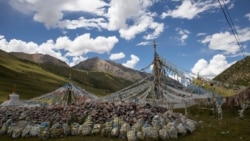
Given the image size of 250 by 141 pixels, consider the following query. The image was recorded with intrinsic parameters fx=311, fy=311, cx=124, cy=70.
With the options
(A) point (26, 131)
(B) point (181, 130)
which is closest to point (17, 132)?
(A) point (26, 131)

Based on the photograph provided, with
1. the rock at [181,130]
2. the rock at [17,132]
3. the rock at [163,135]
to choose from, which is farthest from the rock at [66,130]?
the rock at [181,130]

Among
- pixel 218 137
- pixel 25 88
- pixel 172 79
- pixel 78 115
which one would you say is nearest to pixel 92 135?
pixel 78 115

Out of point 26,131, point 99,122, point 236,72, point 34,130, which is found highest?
point 236,72

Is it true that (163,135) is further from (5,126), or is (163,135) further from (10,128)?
(5,126)

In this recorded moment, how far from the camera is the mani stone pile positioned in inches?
883

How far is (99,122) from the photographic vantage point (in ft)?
81.7

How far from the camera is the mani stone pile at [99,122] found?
22438mm

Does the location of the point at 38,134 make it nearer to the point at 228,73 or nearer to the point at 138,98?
Answer: the point at 138,98

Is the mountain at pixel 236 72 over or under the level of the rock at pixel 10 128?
over

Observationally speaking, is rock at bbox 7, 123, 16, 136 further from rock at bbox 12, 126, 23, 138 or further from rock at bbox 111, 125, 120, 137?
rock at bbox 111, 125, 120, 137

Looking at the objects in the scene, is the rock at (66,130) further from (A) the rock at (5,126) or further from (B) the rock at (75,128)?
(A) the rock at (5,126)

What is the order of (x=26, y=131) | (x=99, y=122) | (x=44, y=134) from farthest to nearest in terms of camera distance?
(x=26, y=131), (x=99, y=122), (x=44, y=134)

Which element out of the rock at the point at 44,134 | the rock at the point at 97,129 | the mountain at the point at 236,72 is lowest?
the rock at the point at 44,134

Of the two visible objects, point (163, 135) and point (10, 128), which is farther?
point (10, 128)
